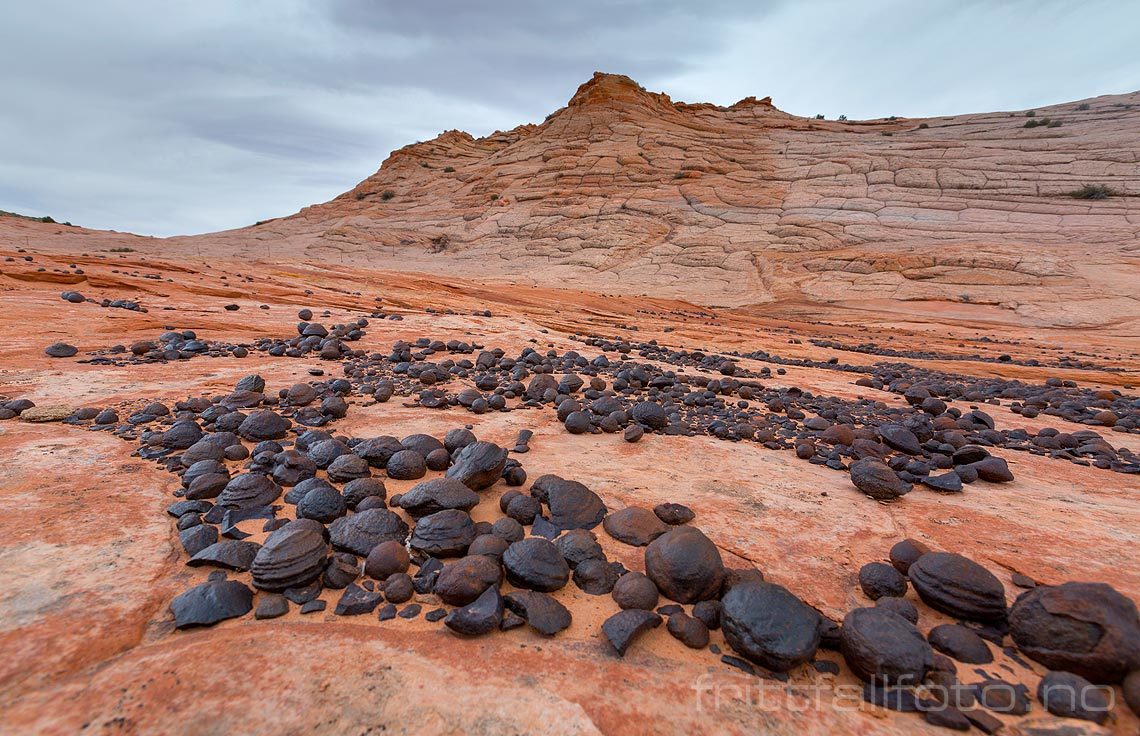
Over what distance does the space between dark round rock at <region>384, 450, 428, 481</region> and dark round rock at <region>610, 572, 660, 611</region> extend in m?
1.55

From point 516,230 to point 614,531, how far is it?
114 feet

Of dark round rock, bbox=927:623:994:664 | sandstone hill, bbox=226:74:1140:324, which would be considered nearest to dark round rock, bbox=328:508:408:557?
dark round rock, bbox=927:623:994:664

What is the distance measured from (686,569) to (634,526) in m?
0.53

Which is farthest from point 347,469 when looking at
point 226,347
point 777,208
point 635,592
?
point 777,208

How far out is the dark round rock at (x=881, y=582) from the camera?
7.34ft

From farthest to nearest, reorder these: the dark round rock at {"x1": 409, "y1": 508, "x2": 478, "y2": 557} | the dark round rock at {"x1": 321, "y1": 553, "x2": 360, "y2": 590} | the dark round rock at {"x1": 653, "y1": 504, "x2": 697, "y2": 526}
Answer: the dark round rock at {"x1": 653, "y1": 504, "x2": 697, "y2": 526}, the dark round rock at {"x1": 409, "y1": 508, "x2": 478, "y2": 557}, the dark round rock at {"x1": 321, "y1": 553, "x2": 360, "y2": 590}

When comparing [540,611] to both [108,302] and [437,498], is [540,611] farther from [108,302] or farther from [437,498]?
[108,302]

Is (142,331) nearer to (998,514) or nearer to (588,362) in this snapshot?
(588,362)

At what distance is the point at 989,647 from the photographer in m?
1.92

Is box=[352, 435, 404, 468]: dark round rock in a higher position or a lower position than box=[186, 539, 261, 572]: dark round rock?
higher

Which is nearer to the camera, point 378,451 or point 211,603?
point 211,603

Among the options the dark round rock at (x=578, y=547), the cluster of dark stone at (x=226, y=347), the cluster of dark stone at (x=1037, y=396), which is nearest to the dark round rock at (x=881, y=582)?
the dark round rock at (x=578, y=547)

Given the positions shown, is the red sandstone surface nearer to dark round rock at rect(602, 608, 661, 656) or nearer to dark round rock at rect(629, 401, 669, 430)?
dark round rock at rect(602, 608, 661, 656)

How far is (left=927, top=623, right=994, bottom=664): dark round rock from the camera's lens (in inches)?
72.6
